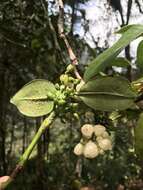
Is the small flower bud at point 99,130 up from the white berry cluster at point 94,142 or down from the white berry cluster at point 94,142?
up

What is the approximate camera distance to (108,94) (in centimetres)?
48

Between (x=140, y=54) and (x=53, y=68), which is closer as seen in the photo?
(x=140, y=54)

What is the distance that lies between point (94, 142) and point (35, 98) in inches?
2.7

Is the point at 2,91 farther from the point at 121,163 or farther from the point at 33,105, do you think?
the point at 33,105

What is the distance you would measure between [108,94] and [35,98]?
7 cm

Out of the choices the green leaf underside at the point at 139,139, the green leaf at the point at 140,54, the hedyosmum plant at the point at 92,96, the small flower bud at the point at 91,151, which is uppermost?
the green leaf at the point at 140,54

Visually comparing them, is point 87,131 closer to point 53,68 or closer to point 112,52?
point 112,52

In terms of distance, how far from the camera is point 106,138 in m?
0.51

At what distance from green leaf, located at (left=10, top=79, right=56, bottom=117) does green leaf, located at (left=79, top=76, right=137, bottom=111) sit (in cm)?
4

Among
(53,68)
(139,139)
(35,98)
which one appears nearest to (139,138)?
(139,139)

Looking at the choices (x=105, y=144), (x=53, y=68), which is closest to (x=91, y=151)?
(x=105, y=144)

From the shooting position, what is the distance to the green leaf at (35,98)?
51 centimetres

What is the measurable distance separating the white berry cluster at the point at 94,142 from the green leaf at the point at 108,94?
0.04 m

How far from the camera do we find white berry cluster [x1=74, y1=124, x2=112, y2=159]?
507mm
